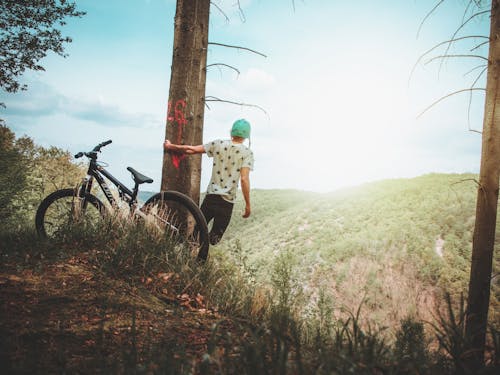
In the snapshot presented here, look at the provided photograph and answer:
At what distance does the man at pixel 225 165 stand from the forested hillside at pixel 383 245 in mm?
10207

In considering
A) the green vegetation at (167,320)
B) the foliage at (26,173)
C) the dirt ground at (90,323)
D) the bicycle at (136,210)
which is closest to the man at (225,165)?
the bicycle at (136,210)

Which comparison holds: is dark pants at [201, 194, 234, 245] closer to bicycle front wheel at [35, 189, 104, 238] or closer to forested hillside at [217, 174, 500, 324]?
bicycle front wheel at [35, 189, 104, 238]

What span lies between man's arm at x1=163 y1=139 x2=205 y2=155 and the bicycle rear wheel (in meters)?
0.70

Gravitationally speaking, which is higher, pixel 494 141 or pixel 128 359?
pixel 494 141

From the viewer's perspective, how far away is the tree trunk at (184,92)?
4.78m

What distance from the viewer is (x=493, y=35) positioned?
523 cm

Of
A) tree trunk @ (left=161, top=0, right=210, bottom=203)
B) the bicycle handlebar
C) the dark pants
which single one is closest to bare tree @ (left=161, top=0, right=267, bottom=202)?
tree trunk @ (left=161, top=0, right=210, bottom=203)

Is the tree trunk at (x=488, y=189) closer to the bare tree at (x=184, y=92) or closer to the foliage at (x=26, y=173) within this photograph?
the bare tree at (x=184, y=92)

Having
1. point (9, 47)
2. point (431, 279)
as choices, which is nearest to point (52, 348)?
point (9, 47)

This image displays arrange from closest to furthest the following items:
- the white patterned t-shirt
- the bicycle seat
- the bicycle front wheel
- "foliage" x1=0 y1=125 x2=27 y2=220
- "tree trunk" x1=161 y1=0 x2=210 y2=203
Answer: the bicycle front wheel, the bicycle seat, the white patterned t-shirt, "tree trunk" x1=161 y1=0 x2=210 y2=203, "foliage" x1=0 y1=125 x2=27 y2=220

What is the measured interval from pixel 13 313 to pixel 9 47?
46.2 feet

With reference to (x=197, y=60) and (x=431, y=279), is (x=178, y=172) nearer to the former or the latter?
(x=197, y=60)

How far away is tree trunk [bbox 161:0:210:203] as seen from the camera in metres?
4.78

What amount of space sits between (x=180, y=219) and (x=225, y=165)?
1.05 meters
